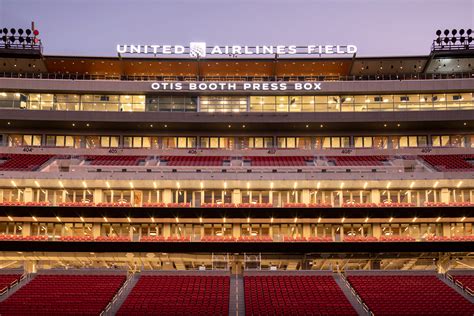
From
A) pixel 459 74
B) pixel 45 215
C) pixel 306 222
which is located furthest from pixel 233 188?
pixel 459 74

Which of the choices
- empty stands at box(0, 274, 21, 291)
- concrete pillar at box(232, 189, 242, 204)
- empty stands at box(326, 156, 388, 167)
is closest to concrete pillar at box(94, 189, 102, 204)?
empty stands at box(0, 274, 21, 291)

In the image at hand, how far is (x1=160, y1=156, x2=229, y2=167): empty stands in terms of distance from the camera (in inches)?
2175

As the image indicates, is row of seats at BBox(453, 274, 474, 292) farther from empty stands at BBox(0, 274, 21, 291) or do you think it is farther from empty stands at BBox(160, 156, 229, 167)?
empty stands at BBox(0, 274, 21, 291)

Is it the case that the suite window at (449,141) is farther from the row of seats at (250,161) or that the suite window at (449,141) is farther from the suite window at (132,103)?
the suite window at (132,103)

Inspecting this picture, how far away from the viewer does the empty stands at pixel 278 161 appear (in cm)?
5538

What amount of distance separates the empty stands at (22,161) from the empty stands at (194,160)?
424 inches

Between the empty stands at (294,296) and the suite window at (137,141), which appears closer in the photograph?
the empty stands at (294,296)

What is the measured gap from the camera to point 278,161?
56812 millimetres

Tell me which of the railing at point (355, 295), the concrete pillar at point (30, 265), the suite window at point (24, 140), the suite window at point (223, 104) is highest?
the suite window at point (223, 104)

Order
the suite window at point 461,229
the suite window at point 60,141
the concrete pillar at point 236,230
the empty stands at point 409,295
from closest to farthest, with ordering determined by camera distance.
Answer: the empty stands at point 409,295, the suite window at point 461,229, the concrete pillar at point 236,230, the suite window at point 60,141

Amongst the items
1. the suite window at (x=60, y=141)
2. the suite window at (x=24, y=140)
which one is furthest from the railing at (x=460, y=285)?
the suite window at (x=24, y=140)

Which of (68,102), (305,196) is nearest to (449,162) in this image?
(305,196)

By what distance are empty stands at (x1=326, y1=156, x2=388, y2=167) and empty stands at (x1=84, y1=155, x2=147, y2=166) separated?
1766 cm

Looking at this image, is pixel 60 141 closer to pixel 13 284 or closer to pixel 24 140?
pixel 24 140
